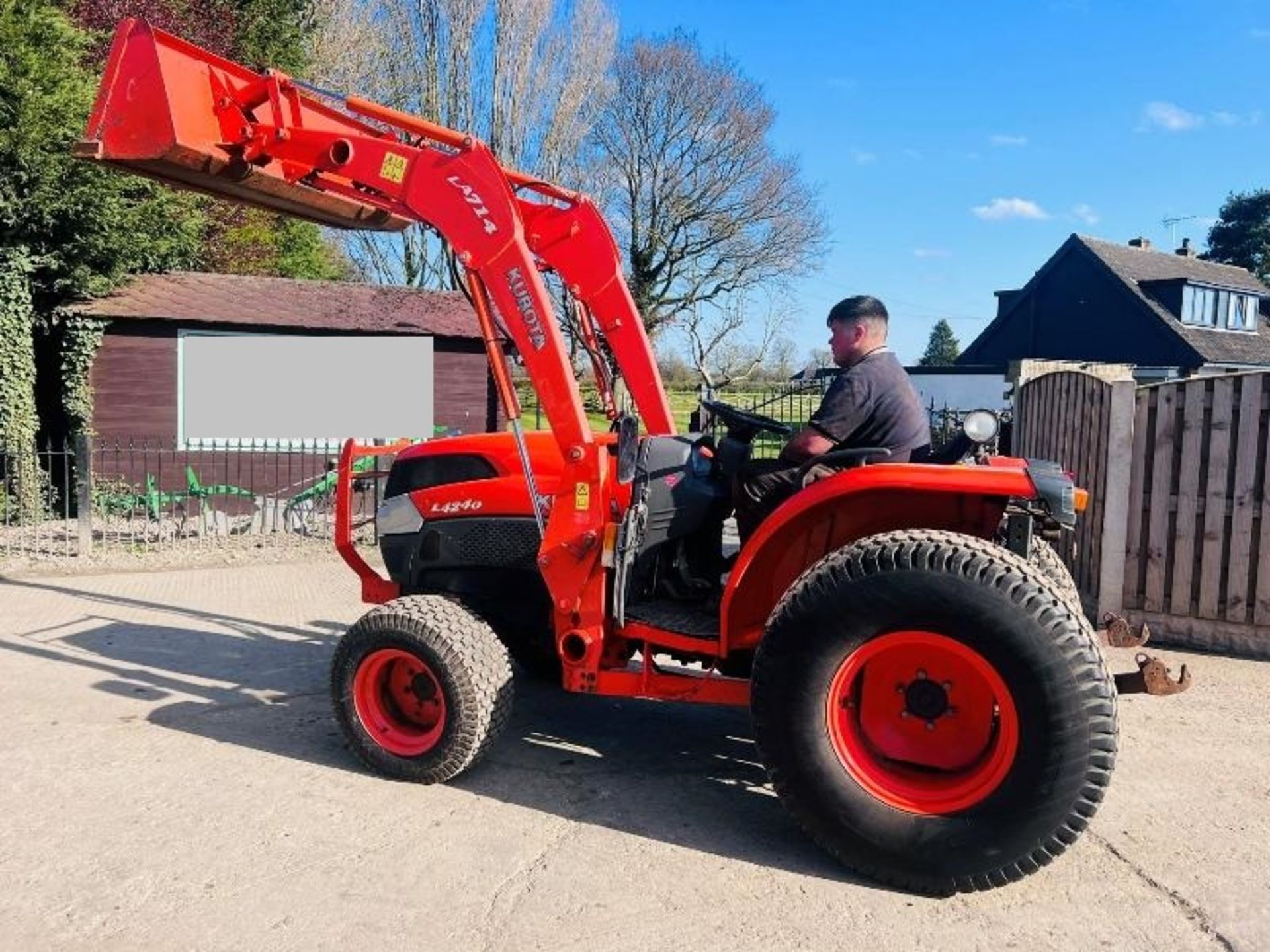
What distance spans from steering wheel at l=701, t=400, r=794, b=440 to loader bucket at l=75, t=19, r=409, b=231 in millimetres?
2058

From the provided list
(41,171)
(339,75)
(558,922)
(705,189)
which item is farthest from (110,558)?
(705,189)

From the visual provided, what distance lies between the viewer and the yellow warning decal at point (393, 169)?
14.3 ft

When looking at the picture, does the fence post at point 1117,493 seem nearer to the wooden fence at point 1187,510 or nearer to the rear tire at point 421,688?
the wooden fence at point 1187,510

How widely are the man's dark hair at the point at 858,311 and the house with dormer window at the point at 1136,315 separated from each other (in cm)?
2936

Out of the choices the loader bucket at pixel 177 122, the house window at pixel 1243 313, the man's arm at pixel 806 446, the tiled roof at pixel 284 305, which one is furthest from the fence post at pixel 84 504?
the house window at pixel 1243 313

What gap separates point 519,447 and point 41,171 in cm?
1058

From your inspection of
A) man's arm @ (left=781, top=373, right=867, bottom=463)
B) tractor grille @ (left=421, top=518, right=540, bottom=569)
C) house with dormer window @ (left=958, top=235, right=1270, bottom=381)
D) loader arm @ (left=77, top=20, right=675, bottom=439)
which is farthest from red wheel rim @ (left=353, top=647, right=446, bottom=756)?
house with dormer window @ (left=958, top=235, right=1270, bottom=381)

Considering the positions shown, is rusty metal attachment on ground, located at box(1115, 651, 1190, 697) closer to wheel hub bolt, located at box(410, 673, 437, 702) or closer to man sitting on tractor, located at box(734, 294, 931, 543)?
man sitting on tractor, located at box(734, 294, 931, 543)

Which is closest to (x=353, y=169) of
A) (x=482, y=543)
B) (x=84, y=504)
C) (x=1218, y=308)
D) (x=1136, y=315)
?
(x=482, y=543)

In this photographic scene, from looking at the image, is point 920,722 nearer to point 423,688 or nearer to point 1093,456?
point 423,688

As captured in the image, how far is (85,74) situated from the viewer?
12.8 metres

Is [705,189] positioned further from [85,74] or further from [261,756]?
[261,756]

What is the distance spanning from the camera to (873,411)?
12.7 ft

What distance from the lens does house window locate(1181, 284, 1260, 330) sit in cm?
3247
